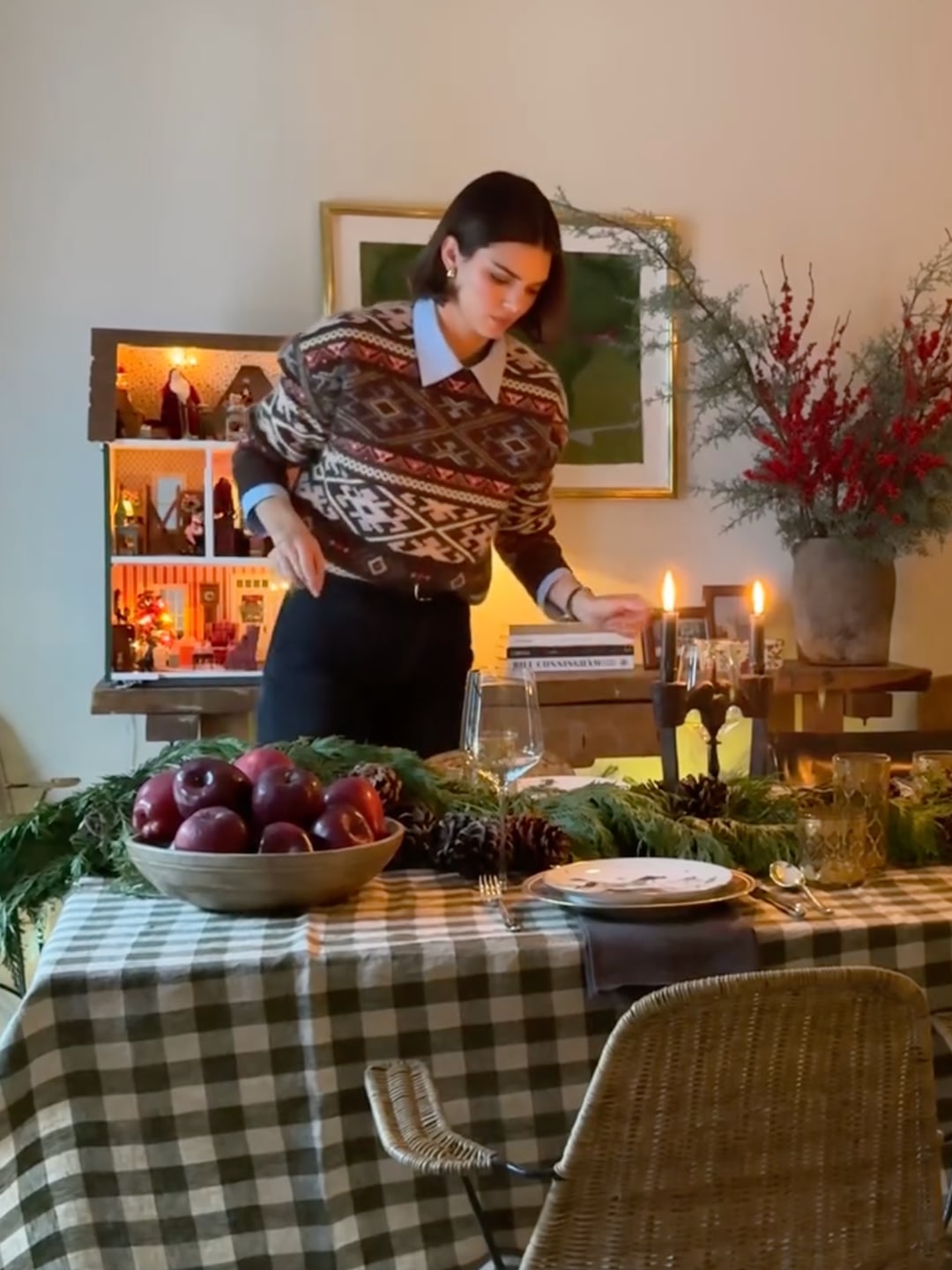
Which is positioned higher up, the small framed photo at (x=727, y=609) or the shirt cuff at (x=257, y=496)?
the shirt cuff at (x=257, y=496)

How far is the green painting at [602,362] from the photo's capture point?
10.1 ft

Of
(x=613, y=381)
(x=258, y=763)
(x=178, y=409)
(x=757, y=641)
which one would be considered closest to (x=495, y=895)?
(x=258, y=763)

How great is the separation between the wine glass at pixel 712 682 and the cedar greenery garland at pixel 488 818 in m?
0.08

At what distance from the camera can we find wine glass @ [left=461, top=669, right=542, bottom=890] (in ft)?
4.12

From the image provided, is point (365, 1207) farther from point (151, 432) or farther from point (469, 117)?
point (469, 117)

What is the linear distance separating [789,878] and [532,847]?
27cm

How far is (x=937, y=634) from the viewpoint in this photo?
3316 mm

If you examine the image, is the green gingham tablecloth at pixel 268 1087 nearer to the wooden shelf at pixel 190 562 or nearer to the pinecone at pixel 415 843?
the pinecone at pixel 415 843

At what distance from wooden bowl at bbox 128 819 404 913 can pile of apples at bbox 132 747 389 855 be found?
0.02m

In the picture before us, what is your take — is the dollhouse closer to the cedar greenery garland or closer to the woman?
the woman

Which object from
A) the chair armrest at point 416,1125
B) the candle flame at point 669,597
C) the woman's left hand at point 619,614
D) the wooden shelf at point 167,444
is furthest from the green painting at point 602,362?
the chair armrest at point 416,1125

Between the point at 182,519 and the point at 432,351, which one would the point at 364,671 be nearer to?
the point at 432,351

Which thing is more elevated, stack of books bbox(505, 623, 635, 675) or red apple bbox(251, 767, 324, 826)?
stack of books bbox(505, 623, 635, 675)

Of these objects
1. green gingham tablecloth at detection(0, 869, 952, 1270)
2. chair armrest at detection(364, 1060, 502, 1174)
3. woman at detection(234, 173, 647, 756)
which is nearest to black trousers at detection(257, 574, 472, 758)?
woman at detection(234, 173, 647, 756)
